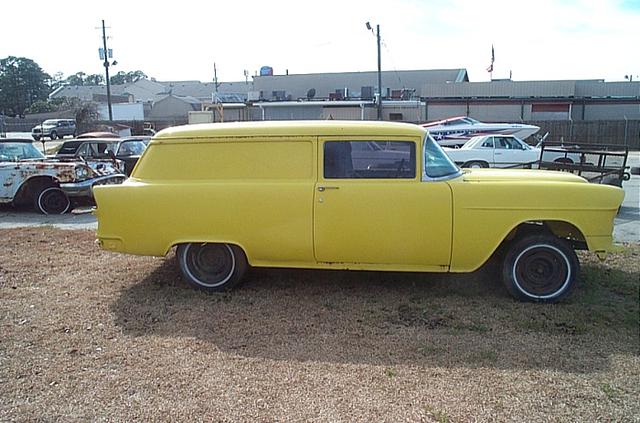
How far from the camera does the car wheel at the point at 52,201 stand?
416 inches

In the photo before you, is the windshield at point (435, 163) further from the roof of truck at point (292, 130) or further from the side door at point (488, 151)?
the side door at point (488, 151)

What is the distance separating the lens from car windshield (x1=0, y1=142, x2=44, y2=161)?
11.1 meters

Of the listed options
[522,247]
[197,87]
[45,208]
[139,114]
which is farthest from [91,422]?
[197,87]

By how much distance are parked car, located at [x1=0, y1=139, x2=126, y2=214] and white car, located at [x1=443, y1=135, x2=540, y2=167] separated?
10233 millimetres

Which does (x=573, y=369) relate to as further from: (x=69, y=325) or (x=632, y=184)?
(x=632, y=184)

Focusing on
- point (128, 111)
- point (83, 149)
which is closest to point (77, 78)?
point (128, 111)

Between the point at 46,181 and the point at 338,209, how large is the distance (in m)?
8.18

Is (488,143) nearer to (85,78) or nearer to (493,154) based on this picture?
(493,154)

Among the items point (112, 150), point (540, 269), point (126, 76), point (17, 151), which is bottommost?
point (540, 269)

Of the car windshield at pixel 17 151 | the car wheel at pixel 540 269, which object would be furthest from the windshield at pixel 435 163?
the car windshield at pixel 17 151

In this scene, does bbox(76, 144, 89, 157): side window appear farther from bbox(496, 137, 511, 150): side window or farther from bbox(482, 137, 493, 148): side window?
bbox(496, 137, 511, 150): side window

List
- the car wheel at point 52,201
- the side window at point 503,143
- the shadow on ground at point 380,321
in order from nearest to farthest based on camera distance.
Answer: the shadow on ground at point 380,321, the car wheel at point 52,201, the side window at point 503,143

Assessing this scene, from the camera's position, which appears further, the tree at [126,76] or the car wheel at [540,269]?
the tree at [126,76]

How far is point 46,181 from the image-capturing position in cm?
1058
